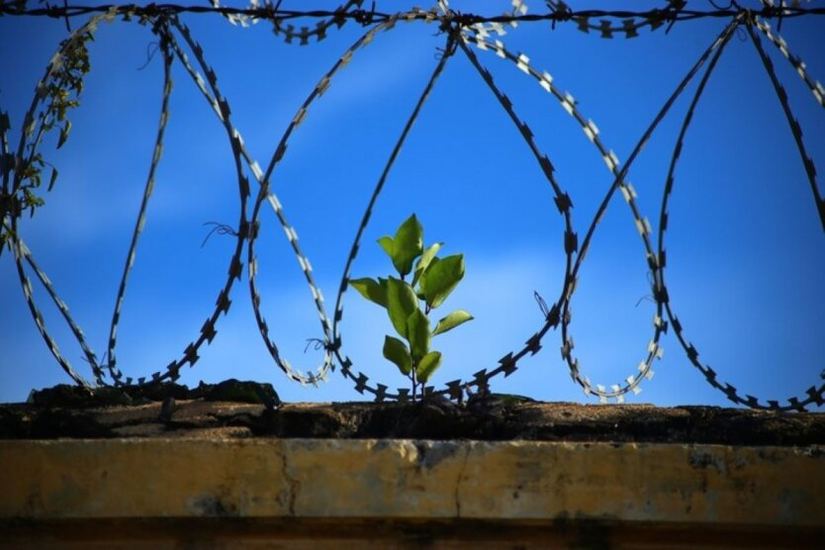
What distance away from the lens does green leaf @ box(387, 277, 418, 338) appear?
3.19 metres

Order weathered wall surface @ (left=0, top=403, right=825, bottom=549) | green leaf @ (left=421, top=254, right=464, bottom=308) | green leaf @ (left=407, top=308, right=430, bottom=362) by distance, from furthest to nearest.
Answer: green leaf @ (left=421, top=254, right=464, bottom=308)
green leaf @ (left=407, top=308, right=430, bottom=362)
weathered wall surface @ (left=0, top=403, right=825, bottom=549)

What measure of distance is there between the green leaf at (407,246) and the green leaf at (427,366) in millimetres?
287

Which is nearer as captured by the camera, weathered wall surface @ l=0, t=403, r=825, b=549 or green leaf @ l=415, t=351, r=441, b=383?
weathered wall surface @ l=0, t=403, r=825, b=549

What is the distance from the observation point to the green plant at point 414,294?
10.5 feet

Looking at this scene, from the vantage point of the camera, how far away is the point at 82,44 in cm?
367

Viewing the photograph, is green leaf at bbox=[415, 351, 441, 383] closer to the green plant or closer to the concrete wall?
the green plant

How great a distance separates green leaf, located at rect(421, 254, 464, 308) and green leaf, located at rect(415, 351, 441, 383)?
19 cm

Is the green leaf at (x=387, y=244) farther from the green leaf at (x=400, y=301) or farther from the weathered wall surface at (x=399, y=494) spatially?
the weathered wall surface at (x=399, y=494)

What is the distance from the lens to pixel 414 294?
3199 mm

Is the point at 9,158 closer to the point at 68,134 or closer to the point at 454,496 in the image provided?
the point at 68,134

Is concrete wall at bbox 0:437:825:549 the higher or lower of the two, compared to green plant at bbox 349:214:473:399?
lower

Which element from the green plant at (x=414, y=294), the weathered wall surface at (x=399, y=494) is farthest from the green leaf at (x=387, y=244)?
the weathered wall surface at (x=399, y=494)

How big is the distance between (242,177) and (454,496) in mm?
1437

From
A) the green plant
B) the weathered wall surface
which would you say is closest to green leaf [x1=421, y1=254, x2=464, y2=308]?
the green plant
